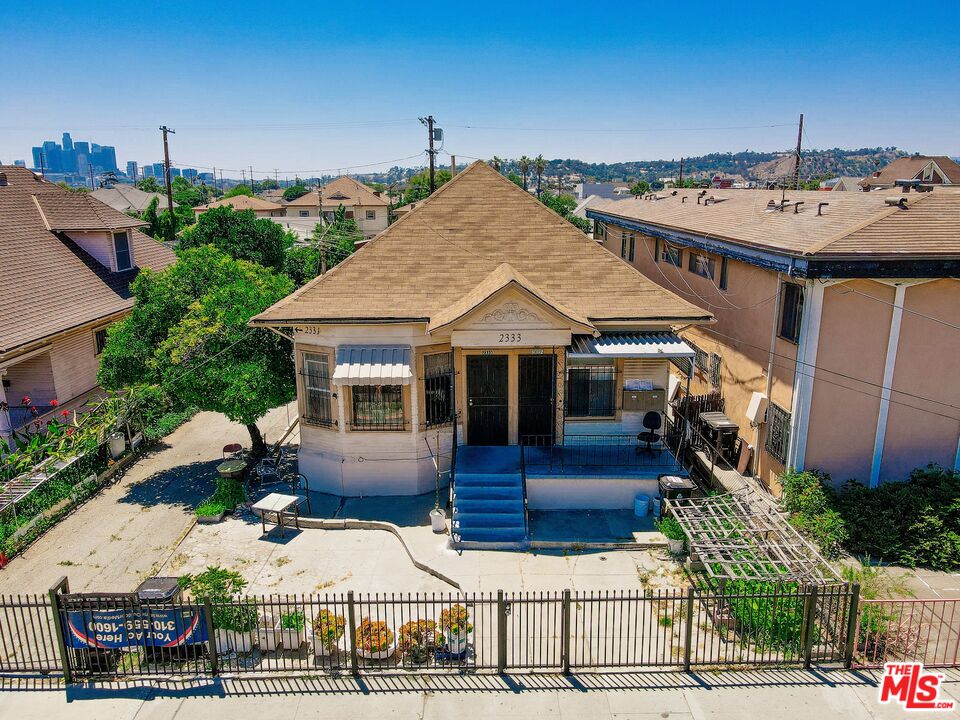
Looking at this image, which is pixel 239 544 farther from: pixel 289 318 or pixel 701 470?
pixel 701 470

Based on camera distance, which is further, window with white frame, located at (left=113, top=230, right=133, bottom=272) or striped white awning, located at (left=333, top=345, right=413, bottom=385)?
window with white frame, located at (left=113, top=230, right=133, bottom=272)

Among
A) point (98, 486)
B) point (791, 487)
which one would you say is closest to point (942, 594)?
point (791, 487)

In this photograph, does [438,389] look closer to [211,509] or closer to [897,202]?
[211,509]

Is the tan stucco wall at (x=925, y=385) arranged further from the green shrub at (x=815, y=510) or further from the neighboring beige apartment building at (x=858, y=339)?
the green shrub at (x=815, y=510)

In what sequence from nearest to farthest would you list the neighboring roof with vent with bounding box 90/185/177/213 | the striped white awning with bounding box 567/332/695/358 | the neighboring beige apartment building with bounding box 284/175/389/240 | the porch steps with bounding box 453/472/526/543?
the porch steps with bounding box 453/472/526/543 < the striped white awning with bounding box 567/332/695/358 < the neighboring roof with vent with bounding box 90/185/177/213 < the neighboring beige apartment building with bounding box 284/175/389/240

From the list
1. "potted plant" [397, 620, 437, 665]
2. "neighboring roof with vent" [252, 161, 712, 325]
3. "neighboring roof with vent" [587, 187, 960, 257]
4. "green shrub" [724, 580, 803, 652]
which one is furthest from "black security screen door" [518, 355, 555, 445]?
"potted plant" [397, 620, 437, 665]

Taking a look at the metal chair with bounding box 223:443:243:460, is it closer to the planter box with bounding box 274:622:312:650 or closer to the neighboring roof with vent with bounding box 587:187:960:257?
the planter box with bounding box 274:622:312:650

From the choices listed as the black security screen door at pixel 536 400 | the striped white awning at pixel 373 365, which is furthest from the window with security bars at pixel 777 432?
the striped white awning at pixel 373 365
